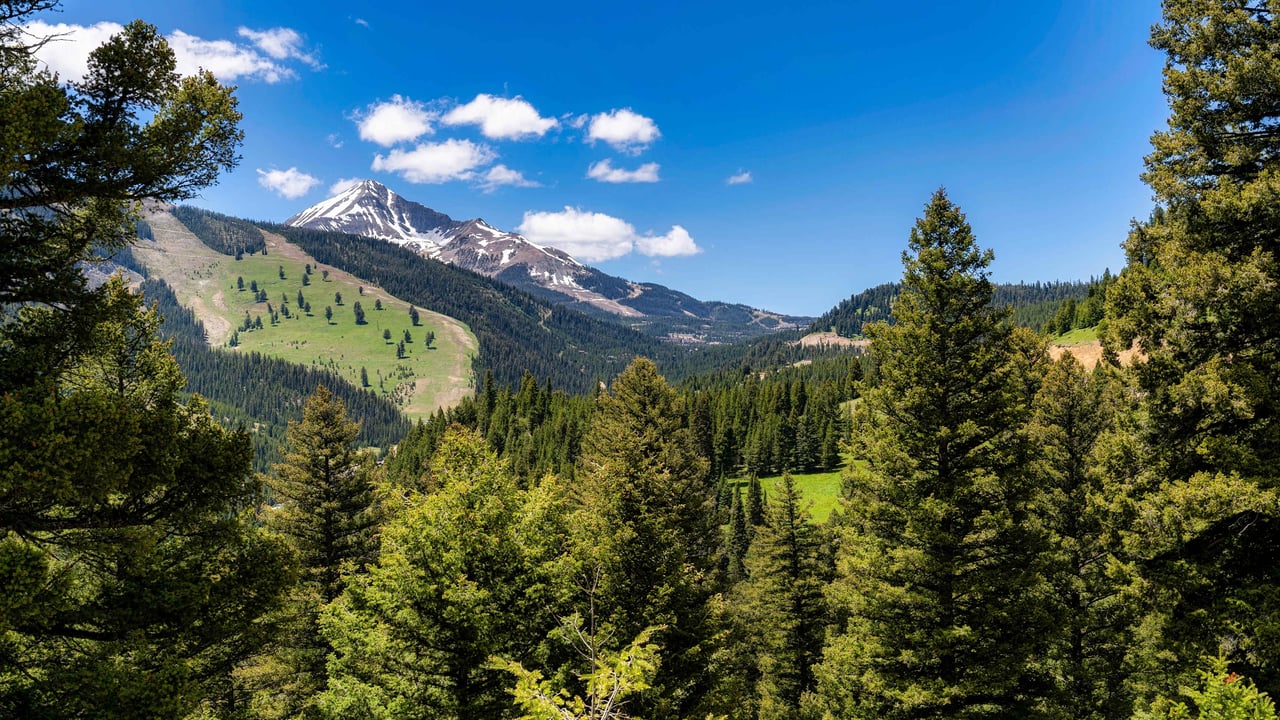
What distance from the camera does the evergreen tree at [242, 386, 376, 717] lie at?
69.7 feet

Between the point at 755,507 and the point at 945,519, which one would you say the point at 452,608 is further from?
the point at 755,507

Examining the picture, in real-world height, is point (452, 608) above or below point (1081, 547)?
below

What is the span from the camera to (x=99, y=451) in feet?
24.2

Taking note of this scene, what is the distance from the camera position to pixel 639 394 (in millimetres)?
28406

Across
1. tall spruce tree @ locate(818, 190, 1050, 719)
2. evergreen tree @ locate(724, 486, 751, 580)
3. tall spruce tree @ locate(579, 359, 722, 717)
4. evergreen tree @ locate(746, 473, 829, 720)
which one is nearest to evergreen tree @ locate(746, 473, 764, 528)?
evergreen tree @ locate(724, 486, 751, 580)

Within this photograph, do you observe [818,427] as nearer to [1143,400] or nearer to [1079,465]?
[1079,465]

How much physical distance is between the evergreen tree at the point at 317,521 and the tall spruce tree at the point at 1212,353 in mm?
24367

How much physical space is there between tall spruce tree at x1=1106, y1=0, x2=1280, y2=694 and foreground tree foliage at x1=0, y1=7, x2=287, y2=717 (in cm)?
1767

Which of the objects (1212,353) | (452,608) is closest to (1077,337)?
(1212,353)

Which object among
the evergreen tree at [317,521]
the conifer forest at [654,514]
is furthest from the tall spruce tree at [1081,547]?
the evergreen tree at [317,521]

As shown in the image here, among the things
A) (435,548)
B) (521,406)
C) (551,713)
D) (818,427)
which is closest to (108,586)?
(435,548)

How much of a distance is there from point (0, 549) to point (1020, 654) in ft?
61.0

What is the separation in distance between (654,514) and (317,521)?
15.4m

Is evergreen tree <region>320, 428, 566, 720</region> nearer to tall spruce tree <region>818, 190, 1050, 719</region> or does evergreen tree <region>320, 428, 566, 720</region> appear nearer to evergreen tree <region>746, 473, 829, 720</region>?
tall spruce tree <region>818, 190, 1050, 719</region>
